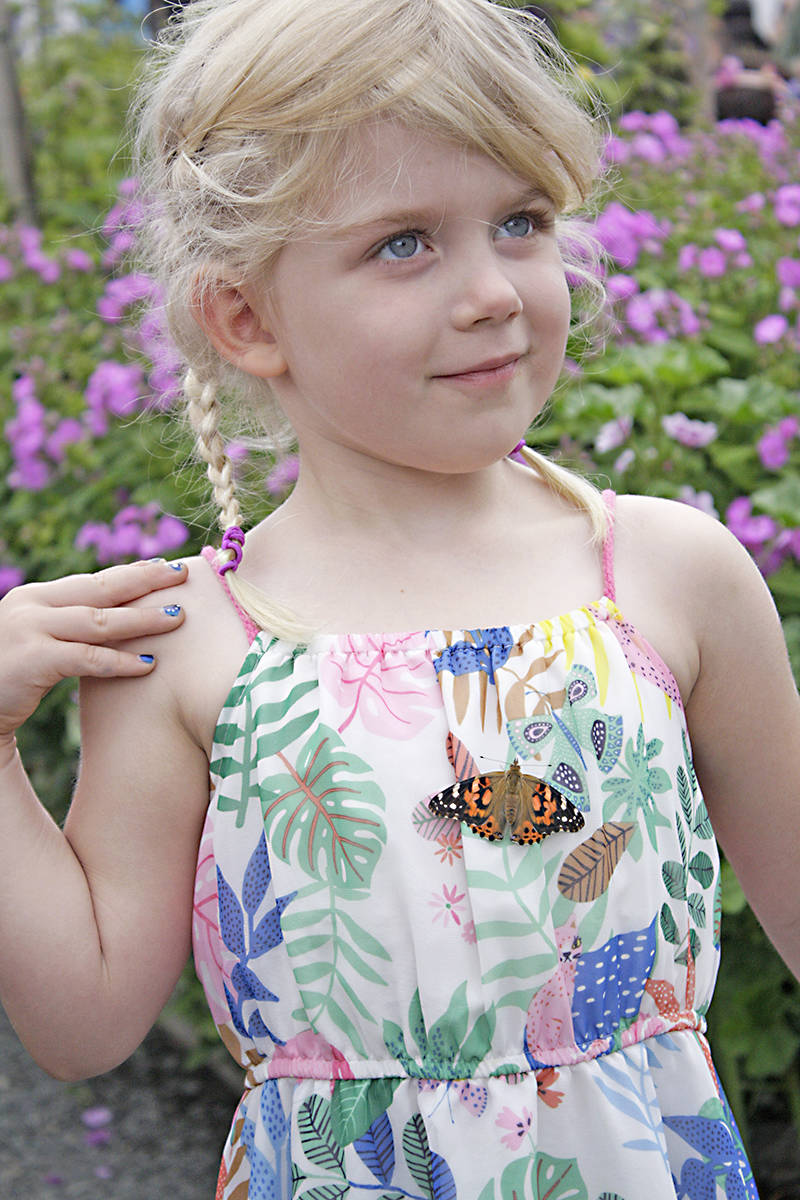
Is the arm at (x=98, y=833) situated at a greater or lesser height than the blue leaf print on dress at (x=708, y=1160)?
greater

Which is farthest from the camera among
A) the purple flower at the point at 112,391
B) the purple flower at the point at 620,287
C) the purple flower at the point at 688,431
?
the purple flower at the point at 112,391

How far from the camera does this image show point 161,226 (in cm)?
138

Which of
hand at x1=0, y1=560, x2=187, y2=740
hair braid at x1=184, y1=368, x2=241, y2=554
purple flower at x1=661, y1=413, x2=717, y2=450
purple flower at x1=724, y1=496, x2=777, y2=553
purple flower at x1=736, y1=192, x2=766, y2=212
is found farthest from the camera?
purple flower at x1=736, y1=192, x2=766, y2=212

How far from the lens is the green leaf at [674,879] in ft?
4.01

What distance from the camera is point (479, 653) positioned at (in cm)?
119

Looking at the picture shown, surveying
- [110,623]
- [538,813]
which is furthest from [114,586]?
[538,813]

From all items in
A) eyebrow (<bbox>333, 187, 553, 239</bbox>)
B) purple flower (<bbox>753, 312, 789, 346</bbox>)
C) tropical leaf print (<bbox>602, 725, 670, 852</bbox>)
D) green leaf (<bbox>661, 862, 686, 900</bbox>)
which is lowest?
purple flower (<bbox>753, 312, 789, 346</bbox>)

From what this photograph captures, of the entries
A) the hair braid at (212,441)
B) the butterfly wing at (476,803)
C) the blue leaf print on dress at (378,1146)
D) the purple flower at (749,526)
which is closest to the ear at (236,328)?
the hair braid at (212,441)

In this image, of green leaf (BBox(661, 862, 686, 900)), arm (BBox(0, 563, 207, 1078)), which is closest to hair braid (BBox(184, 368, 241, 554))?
arm (BBox(0, 563, 207, 1078))

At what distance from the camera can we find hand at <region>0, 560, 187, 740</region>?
1.21m

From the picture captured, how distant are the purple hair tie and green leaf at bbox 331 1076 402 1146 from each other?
0.49 meters

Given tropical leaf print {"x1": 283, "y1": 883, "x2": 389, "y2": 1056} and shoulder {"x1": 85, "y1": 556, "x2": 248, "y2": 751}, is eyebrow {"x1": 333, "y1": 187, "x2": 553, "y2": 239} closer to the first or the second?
shoulder {"x1": 85, "y1": 556, "x2": 248, "y2": 751}

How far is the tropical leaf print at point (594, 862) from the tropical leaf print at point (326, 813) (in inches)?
6.7

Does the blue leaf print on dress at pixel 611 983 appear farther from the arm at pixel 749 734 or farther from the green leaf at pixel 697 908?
the arm at pixel 749 734
